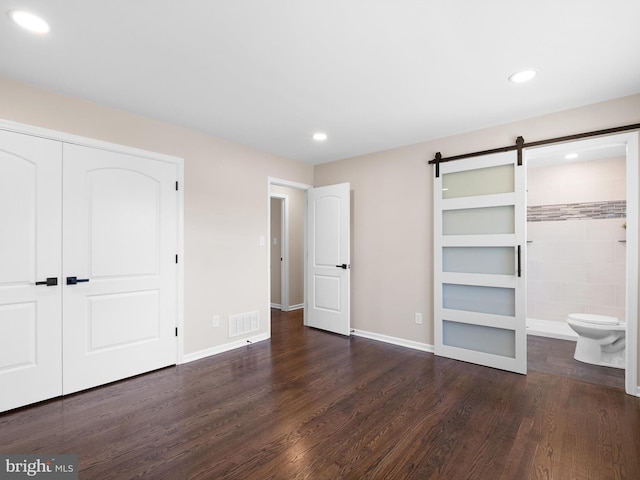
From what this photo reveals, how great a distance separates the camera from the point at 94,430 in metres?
2.23

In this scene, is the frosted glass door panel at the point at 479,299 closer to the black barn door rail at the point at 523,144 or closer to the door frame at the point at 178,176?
the black barn door rail at the point at 523,144

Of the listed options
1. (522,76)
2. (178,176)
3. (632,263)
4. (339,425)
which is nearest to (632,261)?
(632,263)

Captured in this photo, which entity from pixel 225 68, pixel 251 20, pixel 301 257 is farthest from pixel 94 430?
pixel 301 257

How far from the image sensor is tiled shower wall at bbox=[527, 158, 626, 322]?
4.25 metres

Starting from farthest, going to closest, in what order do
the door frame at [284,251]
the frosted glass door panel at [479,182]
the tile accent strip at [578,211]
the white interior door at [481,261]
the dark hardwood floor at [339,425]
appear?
the door frame at [284,251] < the tile accent strip at [578,211] < the frosted glass door panel at [479,182] < the white interior door at [481,261] < the dark hardwood floor at [339,425]

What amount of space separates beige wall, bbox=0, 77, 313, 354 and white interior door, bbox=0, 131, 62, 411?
310 millimetres

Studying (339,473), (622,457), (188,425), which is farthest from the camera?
(188,425)

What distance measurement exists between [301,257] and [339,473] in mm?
4501

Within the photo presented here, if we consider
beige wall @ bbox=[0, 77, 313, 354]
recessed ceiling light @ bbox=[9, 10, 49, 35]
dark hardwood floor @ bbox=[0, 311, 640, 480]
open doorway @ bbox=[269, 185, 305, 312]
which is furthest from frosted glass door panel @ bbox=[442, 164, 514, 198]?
recessed ceiling light @ bbox=[9, 10, 49, 35]

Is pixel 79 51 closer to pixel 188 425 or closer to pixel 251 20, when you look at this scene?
pixel 251 20

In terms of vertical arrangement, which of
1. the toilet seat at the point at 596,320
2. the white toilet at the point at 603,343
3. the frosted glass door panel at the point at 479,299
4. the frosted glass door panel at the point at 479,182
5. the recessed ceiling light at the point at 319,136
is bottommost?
the white toilet at the point at 603,343
